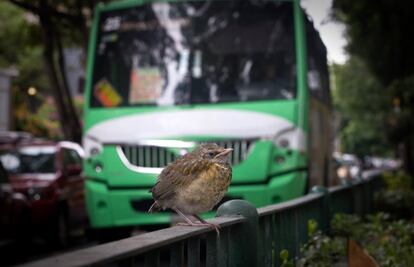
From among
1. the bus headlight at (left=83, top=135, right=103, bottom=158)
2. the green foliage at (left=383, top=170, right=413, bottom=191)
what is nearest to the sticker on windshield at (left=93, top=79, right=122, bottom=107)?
the bus headlight at (left=83, top=135, right=103, bottom=158)

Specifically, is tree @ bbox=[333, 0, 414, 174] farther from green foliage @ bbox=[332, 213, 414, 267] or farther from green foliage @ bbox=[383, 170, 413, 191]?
green foliage @ bbox=[332, 213, 414, 267]

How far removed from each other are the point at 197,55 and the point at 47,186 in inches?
170

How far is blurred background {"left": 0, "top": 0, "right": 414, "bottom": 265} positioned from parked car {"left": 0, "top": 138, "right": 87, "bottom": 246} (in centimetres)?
2

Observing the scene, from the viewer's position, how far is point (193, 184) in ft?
13.4

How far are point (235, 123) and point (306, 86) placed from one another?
3.59 feet

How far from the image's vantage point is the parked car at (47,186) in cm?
1351

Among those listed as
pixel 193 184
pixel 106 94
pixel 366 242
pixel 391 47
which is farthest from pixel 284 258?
pixel 391 47

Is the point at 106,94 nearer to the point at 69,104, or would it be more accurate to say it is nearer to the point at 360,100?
the point at 69,104

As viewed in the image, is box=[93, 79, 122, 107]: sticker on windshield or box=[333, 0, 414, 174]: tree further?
box=[333, 0, 414, 174]: tree

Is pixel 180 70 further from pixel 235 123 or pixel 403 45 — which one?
pixel 403 45

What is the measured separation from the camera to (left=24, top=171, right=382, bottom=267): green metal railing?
2.74 m

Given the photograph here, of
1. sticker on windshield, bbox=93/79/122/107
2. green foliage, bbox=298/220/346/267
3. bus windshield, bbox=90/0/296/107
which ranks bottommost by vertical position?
green foliage, bbox=298/220/346/267

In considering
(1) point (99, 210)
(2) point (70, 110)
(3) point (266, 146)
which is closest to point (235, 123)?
(3) point (266, 146)

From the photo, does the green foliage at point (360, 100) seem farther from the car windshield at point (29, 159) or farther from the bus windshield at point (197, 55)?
the bus windshield at point (197, 55)
